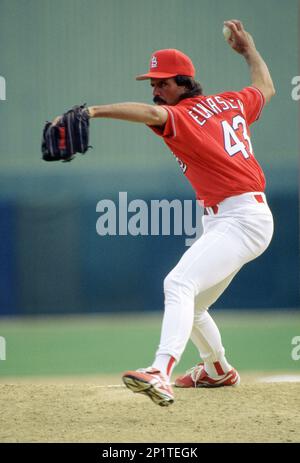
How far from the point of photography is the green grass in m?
7.09

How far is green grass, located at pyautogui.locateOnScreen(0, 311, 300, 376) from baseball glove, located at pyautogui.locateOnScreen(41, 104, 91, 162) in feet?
11.2

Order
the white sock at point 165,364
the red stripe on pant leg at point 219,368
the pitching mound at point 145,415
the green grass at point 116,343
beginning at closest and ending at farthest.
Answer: the white sock at point 165,364
the pitching mound at point 145,415
the red stripe on pant leg at point 219,368
the green grass at point 116,343

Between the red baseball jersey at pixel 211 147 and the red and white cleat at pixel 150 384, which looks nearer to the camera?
the red and white cleat at pixel 150 384

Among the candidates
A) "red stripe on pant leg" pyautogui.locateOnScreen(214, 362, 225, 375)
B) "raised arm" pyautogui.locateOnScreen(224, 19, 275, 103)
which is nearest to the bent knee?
"red stripe on pant leg" pyautogui.locateOnScreen(214, 362, 225, 375)

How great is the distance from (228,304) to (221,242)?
599cm

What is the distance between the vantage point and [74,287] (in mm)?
9766

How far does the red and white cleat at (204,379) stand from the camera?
472 centimetres

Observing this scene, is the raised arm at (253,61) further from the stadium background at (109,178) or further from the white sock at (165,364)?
the stadium background at (109,178)

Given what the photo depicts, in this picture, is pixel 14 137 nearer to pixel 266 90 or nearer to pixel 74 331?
pixel 74 331

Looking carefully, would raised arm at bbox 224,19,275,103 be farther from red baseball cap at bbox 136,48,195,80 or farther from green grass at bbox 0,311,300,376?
green grass at bbox 0,311,300,376

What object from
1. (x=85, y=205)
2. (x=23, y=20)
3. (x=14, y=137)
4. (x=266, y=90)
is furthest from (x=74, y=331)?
(x=266, y=90)

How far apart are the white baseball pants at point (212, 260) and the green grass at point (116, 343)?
117 inches

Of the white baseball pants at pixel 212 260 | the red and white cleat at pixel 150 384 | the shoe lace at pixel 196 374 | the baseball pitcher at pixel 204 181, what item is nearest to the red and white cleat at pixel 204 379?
the shoe lace at pixel 196 374

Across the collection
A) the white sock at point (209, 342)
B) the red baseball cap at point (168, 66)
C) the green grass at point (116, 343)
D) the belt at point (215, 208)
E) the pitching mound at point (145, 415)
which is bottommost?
the green grass at point (116, 343)
